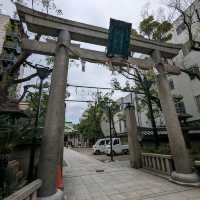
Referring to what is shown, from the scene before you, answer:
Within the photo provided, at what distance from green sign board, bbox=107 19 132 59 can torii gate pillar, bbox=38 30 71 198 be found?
1.45 meters

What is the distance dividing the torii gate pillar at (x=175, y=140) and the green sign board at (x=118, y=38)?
4.95 ft

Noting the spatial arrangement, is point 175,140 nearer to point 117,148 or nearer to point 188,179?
point 188,179

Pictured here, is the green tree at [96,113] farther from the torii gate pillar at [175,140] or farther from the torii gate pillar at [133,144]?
the torii gate pillar at [175,140]

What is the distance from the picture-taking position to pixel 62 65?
4.25 m

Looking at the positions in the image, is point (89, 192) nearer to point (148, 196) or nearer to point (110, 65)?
point (148, 196)

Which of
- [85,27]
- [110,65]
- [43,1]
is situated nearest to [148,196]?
[110,65]

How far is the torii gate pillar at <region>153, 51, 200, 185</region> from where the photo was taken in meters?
4.48

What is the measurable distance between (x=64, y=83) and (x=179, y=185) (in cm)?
457

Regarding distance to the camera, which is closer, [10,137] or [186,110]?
[10,137]

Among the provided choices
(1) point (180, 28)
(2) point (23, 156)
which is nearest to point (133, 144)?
(2) point (23, 156)

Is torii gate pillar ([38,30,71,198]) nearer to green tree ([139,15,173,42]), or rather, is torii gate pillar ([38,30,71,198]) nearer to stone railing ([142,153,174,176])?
stone railing ([142,153,174,176])

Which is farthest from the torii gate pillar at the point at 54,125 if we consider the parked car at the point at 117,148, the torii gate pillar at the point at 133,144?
the parked car at the point at 117,148

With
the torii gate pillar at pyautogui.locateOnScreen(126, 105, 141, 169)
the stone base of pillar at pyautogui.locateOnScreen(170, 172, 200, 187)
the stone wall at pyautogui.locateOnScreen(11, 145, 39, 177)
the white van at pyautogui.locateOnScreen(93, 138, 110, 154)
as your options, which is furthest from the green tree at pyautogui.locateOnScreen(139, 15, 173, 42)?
the white van at pyautogui.locateOnScreen(93, 138, 110, 154)

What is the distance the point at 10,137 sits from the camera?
8.79 ft
